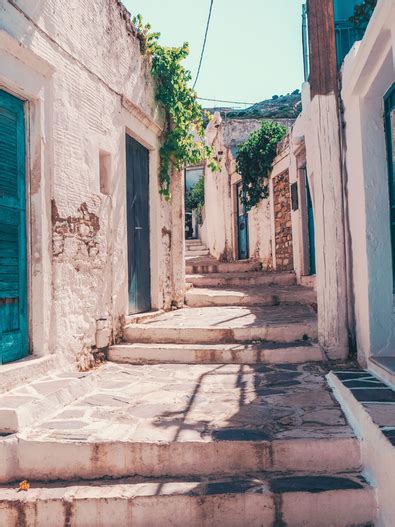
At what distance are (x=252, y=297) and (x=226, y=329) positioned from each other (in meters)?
2.29

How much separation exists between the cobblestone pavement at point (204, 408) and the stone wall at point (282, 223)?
5.65 m

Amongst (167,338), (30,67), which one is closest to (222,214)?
(167,338)

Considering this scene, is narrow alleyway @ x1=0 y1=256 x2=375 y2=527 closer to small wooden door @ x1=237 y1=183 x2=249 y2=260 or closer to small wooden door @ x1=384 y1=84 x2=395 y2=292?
small wooden door @ x1=384 y1=84 x2=395 y2=292

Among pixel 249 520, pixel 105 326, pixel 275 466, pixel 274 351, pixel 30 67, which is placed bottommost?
pixel 249 520

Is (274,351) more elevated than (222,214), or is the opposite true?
(222,214)

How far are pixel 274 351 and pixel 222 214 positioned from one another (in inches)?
380

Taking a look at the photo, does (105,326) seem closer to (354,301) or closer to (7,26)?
(354,301)

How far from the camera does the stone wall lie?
32.9ft

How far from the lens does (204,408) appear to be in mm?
3461

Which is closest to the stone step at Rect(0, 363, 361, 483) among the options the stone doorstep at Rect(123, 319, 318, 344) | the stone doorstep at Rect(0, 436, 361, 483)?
the stone doorstep at Rect(0, 436, 361, 483)

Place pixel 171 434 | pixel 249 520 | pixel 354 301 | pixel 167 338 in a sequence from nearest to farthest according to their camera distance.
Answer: pixel 249 520, pixel 171 434, pixel 354 301, pixel 167 338

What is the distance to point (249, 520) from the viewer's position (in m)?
2.49

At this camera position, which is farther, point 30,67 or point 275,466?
point 30,67

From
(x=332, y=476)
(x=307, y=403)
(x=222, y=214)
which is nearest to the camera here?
(x=332, y=476)
